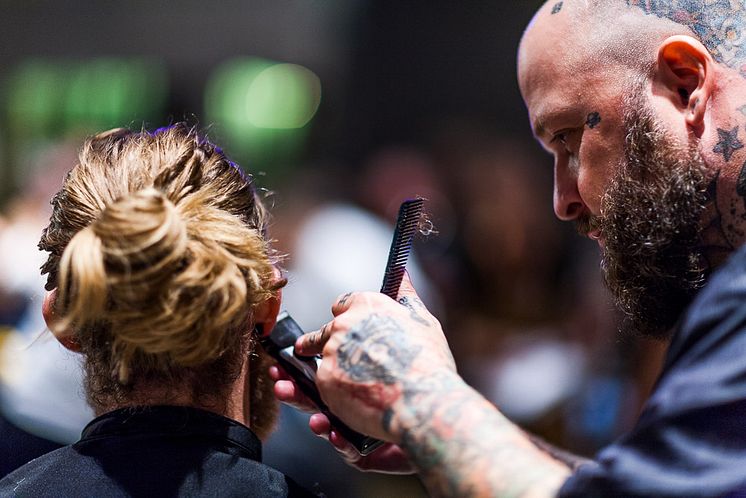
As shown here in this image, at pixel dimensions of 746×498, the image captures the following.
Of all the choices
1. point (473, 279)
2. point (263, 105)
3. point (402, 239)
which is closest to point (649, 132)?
point (402, 239)

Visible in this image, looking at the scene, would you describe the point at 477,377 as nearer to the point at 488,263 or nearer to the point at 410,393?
the point at 488,263

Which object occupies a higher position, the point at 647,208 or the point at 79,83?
the point at 647,208

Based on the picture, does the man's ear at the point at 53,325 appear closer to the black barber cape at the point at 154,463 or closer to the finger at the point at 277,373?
the black barber cape at the point at 154,463

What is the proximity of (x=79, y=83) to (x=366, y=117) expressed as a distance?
2.05m

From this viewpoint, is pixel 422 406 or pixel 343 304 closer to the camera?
pixel 422 406

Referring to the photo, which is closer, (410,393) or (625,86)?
(410,393)

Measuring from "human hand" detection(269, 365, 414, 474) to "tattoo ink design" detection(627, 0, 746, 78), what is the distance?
855 millimetres

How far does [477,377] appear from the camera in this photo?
3.80 m

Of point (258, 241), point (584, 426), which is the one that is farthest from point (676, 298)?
point (584, 426)

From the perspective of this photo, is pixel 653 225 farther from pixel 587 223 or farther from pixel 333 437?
pixel 333 437

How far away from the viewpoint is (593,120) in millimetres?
1627

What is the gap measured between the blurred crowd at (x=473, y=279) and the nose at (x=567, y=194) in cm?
156

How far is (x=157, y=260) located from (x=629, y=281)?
83 cm

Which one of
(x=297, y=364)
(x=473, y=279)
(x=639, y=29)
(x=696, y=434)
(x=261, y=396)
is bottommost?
(x=473, y=279)
